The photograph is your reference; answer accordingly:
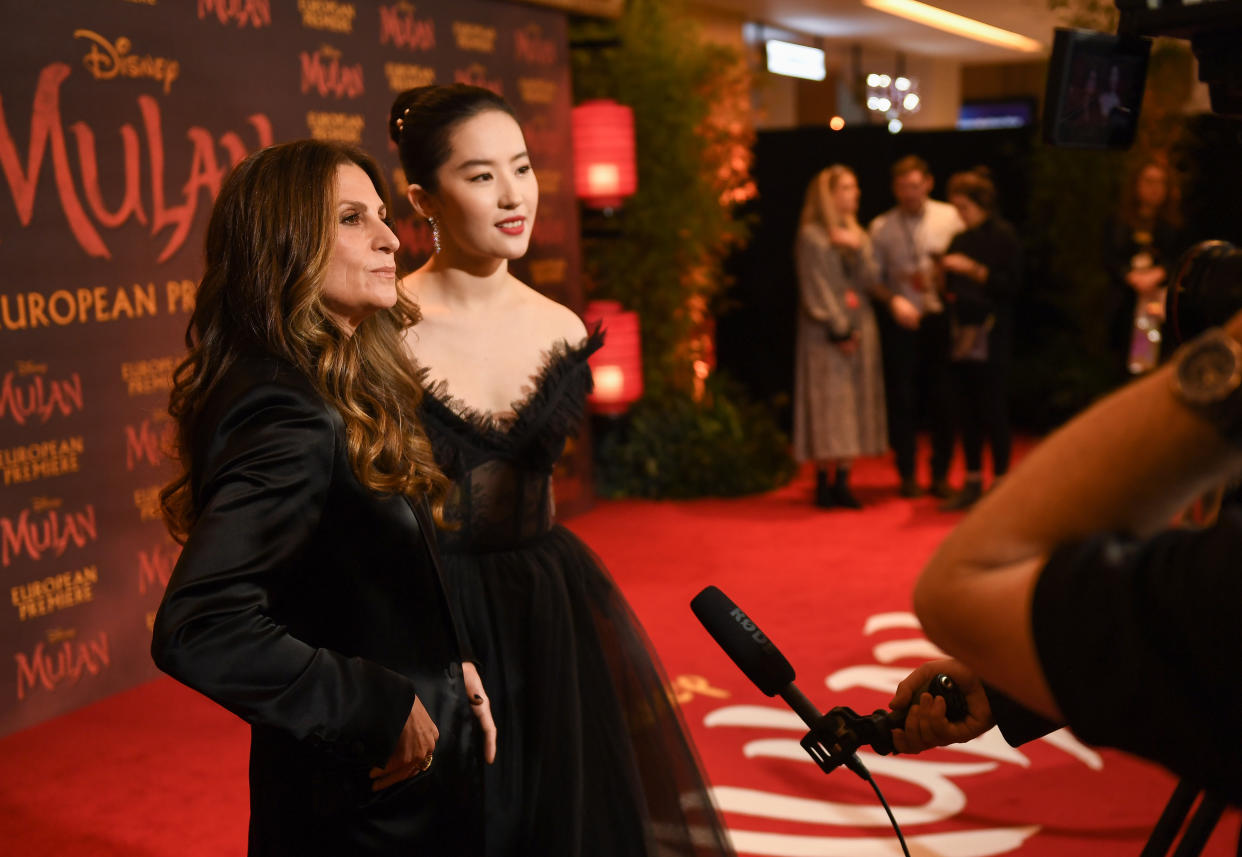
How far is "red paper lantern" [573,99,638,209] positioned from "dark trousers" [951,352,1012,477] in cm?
182

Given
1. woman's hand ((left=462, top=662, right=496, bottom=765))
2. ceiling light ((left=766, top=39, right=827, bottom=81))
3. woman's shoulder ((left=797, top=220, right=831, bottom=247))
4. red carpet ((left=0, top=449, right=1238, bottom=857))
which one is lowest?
red carpet ((left=0, top=449, right=1238, bottom=857))

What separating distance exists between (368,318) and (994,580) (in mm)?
1084

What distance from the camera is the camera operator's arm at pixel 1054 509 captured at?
594 mm

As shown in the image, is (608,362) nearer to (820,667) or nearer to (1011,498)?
(820,667)

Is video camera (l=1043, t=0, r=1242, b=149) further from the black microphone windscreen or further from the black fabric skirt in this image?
the black fabric skirt

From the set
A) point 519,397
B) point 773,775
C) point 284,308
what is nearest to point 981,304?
point 773,775

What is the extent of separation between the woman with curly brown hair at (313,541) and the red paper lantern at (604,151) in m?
4.47

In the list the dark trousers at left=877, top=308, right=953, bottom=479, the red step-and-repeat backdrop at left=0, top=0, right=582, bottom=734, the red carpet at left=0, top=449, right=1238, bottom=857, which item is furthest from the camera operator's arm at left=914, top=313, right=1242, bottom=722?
the dark trousers at left=877, top=308, right=953, bottom=479

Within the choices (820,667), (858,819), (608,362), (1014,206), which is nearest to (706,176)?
(608,362)

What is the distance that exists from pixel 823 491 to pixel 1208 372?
5.43 meters

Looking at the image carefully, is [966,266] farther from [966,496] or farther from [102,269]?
[102,269]

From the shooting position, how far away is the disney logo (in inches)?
139

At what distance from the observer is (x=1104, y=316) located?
7.54 m

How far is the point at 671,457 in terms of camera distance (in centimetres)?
630
